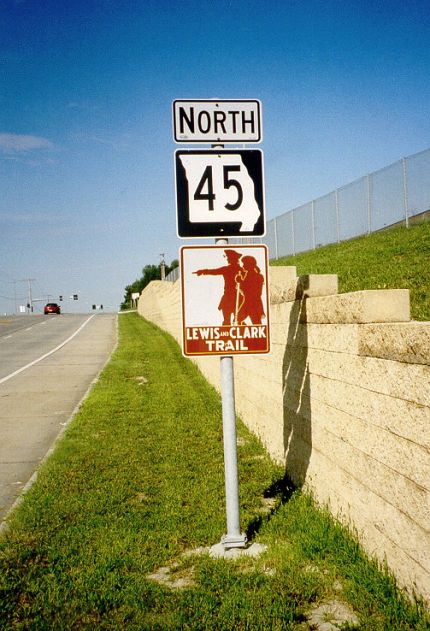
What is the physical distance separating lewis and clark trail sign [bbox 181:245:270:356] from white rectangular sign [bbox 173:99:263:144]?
2.86ft

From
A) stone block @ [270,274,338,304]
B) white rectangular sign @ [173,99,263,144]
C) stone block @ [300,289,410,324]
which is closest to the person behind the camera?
stone block @ [300,289,410,324]

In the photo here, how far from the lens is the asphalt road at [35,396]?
7312 mm

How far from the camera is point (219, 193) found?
14.1ft

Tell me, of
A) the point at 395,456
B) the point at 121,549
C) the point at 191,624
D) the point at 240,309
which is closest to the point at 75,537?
the point at 121,549

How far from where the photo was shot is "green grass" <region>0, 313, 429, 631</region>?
3.34 metres

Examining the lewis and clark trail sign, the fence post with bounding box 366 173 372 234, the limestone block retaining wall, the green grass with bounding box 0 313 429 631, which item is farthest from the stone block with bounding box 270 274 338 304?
the fence post with bounding box 366 173 372 234

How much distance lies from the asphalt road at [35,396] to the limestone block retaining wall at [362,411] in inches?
122

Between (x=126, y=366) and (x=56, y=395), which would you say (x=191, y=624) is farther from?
(x=126, y=366)

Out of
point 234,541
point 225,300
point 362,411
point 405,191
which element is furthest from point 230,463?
point 405,191

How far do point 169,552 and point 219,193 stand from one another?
272cm

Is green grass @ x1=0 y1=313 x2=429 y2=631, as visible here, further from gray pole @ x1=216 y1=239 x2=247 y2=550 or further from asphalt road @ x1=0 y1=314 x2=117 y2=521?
asphalt road @ x1=0 y1=314 x2=117 y2=521

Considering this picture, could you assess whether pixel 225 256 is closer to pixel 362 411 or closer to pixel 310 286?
pixel 310 286

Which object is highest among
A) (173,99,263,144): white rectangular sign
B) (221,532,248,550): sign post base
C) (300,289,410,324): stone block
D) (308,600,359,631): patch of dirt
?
(173,99,263,144): white rectangular sign

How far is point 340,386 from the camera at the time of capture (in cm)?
439
